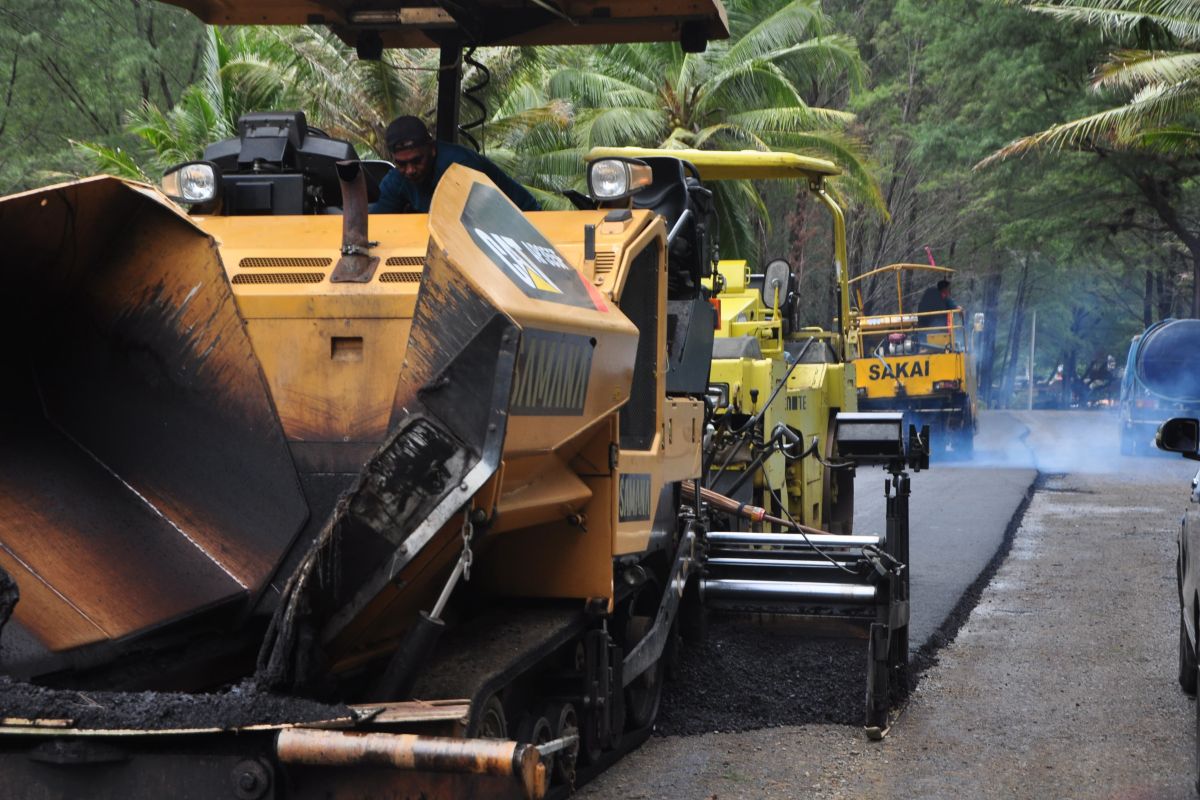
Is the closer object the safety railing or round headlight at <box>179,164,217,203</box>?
round headlight at <box>179,164,217,203</box>

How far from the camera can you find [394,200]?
19.4ft

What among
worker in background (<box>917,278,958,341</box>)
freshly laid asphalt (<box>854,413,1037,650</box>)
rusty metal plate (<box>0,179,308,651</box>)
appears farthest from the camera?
worker in background (<box>917,278,958,341</box>)

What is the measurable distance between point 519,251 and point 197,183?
174cm

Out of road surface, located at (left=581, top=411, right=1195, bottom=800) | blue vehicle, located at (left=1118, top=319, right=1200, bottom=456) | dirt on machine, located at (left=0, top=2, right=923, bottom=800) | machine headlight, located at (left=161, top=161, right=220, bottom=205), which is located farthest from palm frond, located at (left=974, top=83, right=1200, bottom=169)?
machine headlight, located at (left=161, top=161, right=220, bottom=205)

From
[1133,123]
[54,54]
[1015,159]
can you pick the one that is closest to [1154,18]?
[1133,123]

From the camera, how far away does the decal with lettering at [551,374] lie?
3967mm

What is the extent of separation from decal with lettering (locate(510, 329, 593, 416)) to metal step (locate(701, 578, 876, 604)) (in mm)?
2657

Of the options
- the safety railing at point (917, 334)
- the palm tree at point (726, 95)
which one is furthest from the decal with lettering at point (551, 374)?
the safety railing at point (917, 334)

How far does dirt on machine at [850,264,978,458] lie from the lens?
26203mm

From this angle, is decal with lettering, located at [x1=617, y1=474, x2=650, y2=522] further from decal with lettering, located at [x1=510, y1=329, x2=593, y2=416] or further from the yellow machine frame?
the yellow machine frame

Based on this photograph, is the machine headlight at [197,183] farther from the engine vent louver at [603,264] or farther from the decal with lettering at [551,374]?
the decal with lettering at [551,374]

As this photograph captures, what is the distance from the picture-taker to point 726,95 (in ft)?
91.0

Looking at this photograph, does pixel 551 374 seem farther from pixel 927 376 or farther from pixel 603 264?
pixel 927 376

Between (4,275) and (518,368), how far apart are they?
1670mm
